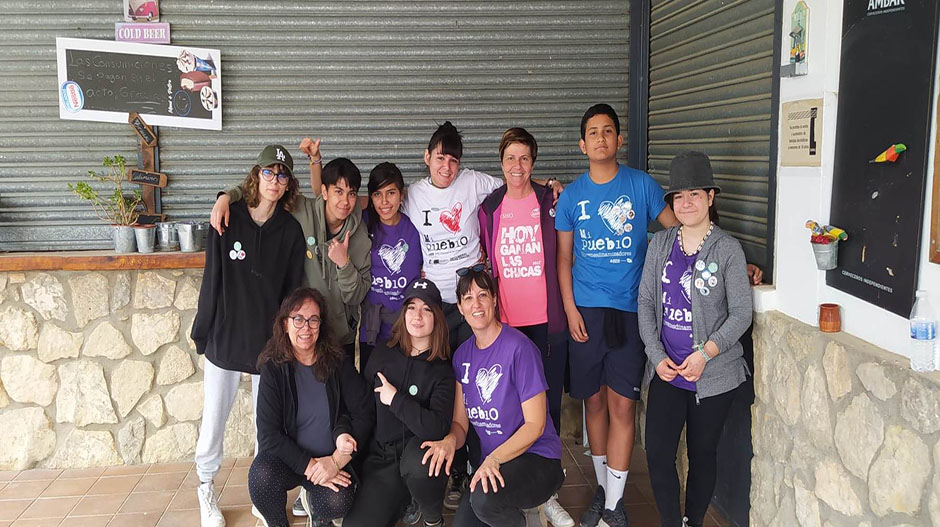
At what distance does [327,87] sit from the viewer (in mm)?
4633

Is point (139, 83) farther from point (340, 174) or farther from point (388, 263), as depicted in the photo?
point (388, 263)

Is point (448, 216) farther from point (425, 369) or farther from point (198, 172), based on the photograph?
point (198, 172)

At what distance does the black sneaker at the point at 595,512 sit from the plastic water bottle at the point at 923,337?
1.90 metres

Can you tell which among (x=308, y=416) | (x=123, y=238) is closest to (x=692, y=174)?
(x=308, y=416)

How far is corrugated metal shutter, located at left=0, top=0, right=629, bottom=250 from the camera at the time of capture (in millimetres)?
4480

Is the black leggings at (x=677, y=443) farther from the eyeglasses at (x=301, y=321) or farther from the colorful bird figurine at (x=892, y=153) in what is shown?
the eyeglasses at (x=301, y=321)

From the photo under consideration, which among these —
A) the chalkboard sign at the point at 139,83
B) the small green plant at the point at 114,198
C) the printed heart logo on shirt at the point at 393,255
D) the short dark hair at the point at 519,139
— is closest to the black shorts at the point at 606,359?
the short dark hair at the point at 519,139

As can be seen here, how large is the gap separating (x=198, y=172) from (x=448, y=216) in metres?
1.76

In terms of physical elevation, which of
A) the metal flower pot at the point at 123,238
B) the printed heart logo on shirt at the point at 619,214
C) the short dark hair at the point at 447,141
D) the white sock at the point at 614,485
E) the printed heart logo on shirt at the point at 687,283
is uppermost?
the short dark hair at the point at 447,141

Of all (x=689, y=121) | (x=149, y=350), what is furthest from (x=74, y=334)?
(x=689, y=121)

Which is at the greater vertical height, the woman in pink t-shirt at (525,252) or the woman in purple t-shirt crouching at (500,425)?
the woman in pink t-shirt at (525,252)

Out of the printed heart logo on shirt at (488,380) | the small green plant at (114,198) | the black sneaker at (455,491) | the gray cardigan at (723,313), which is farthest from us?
the small green plant at (114,198)

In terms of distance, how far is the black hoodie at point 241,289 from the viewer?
3.60 m

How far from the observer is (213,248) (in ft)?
11.7
